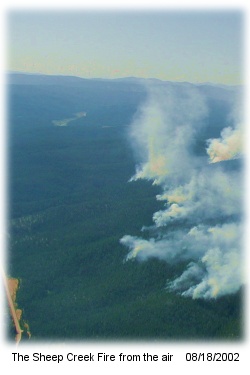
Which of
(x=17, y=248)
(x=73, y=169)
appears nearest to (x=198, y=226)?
(x=17, y=248)

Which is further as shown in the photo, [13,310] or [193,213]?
[193,213]

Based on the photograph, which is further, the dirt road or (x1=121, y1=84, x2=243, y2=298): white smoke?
(x1=121, y1=84, x2=243, y2=298): white smoke

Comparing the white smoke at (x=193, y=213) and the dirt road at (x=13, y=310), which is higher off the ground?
the white smoke at (x=193, y=213)

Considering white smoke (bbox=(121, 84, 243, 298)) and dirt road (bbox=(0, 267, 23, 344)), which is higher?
white smoke (bbox=(121, 84, 243, 298))

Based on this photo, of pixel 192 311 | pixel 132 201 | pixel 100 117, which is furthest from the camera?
pixel 100 117

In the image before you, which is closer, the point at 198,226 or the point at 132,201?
the point at 198,226

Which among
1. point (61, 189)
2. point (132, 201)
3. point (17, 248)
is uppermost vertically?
point (61, 189)

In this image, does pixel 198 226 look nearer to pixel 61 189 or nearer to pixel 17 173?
pixel 61 189

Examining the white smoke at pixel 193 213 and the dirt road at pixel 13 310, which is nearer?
the dirt road at pixel 13 310
